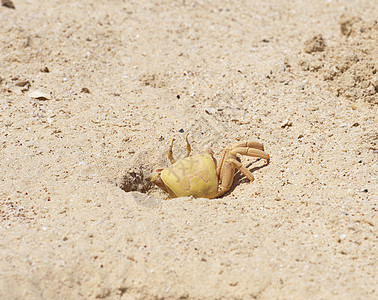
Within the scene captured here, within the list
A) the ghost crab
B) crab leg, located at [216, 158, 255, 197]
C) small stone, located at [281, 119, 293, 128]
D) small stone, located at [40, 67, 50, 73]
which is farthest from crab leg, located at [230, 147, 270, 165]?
small stone, located at [40, 67, 50, 73]

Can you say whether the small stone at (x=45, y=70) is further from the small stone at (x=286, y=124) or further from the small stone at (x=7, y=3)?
the small stone at (x=286, y=124)

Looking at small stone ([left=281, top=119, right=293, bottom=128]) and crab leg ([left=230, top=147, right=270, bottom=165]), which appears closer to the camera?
crab leg ([left=230, top=147, right=270, bottom=165])

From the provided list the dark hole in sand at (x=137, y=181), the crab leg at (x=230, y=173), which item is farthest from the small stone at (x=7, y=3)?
the crab leg at (x=230, y=173)

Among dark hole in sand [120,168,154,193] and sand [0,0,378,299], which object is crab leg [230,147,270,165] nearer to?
sand [0,0,378,299]

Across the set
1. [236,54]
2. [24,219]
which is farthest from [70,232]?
[236,54]

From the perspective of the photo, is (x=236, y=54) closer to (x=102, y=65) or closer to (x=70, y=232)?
(x=102, y=65)
